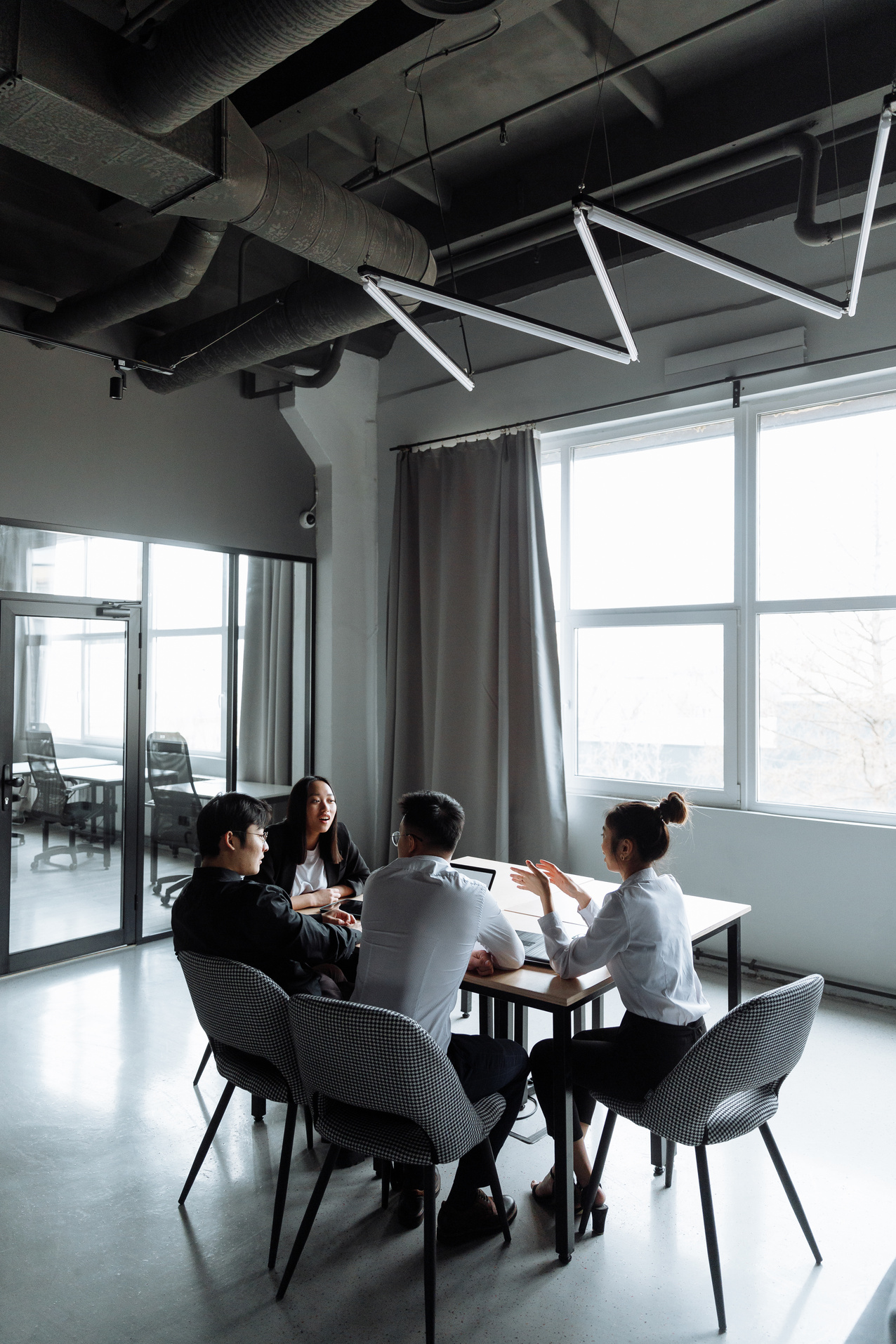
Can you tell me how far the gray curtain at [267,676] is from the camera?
5598 millimetres

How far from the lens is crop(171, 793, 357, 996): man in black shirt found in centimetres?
235

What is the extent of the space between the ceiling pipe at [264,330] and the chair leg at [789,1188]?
3.35m

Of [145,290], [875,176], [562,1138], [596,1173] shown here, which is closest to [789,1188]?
[596,1173]

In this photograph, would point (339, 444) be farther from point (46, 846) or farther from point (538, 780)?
point (46, 846)

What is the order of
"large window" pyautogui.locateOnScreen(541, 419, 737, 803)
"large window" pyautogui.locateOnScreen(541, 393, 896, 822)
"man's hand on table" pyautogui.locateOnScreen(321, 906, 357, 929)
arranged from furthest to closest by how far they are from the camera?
"large window" pyautogui.locateOnScreen(541, 419, 737, 803) → "large window" pyautogui.locateOnScreen(541, 393, 896, 822) → "man's hand on table" pyautogui.locateOnScreen(321, 906, 357, 929)

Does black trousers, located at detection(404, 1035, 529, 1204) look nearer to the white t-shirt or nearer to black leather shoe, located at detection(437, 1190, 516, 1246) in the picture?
black leather shoe, located at detection(437, 1190, 516, 1246)

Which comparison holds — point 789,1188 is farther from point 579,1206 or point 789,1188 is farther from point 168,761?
point 168,761

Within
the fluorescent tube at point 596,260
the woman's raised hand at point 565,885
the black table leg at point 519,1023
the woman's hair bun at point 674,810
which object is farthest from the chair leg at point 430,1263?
the fluorescent tube at point 596,260

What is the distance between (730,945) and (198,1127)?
1.89m

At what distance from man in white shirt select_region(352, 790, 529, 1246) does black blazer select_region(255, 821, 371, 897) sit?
92cm

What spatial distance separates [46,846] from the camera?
15.1ft

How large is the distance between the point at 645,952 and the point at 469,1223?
34.5 inches

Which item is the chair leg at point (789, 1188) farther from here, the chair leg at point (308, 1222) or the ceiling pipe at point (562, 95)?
the ceiling pipe at point (562, 95)

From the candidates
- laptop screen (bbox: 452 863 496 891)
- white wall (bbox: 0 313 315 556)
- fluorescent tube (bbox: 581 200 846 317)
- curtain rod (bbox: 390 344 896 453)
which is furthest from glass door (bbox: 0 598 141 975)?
fluorescent tube (bbox: 581 200 846 317)
